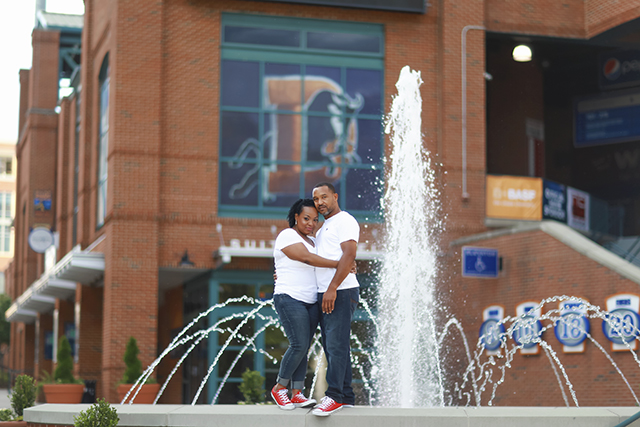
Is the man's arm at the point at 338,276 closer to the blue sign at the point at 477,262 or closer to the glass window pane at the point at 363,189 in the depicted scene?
the blue sign at the point at 477,262

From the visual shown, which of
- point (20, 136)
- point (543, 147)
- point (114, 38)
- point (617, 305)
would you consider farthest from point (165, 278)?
point (20, 136)

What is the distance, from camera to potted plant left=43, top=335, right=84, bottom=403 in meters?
17.7

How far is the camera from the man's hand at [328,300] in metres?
7.09

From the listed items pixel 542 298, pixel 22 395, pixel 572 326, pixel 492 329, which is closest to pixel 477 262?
pixel 492 329

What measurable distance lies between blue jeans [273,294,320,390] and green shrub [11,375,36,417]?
23.1ft

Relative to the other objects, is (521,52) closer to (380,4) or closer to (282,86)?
(380,4)

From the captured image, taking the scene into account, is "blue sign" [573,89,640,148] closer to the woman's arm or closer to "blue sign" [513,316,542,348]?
"blue sign" [513,316,542,348]

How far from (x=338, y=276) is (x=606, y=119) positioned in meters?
21.8

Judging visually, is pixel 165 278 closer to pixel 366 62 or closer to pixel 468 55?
pixel 366 62

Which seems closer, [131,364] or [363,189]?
[131,364]

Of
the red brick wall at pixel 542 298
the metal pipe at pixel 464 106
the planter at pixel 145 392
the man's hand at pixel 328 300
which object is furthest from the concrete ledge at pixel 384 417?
the metal pipe at pixel 464 106

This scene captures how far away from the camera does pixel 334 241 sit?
7.30 metres

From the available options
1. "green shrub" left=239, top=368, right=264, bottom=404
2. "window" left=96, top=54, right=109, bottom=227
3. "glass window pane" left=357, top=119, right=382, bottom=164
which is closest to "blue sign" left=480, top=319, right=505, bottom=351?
"glass window pane" left=357, top=119, right=382, bottom=164

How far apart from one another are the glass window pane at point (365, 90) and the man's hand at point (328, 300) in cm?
1393
